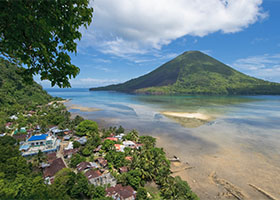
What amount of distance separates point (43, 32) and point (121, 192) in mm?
15274

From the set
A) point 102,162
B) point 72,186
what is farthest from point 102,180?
point 102,162

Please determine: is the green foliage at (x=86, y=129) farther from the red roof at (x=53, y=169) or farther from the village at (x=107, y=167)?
the red roof at (x=53, y=169)

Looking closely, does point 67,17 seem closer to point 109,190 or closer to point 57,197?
point 57,197

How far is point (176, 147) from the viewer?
88.2ft

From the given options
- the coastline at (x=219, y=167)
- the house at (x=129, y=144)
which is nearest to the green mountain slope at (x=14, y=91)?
the house at (x=129, y=144)

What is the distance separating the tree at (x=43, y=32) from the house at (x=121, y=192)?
13.6 metres

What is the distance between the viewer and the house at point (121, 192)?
13.5 m

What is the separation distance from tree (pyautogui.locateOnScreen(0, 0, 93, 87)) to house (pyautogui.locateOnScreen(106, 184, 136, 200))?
13611mm

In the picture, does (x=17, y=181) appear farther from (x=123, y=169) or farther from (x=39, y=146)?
(x=39, y=146)

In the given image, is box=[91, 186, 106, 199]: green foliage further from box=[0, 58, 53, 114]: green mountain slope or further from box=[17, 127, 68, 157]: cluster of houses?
box=[0, 58, 53, 114]: green mountain slope

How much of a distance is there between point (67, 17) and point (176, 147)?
27267 millimetres

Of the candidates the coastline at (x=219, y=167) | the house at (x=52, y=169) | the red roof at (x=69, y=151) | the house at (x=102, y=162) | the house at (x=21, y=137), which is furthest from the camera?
the house at (x=21, y=137)

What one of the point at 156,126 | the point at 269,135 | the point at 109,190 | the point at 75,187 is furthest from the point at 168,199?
the point at 269,135

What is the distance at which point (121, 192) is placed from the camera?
14023mm
